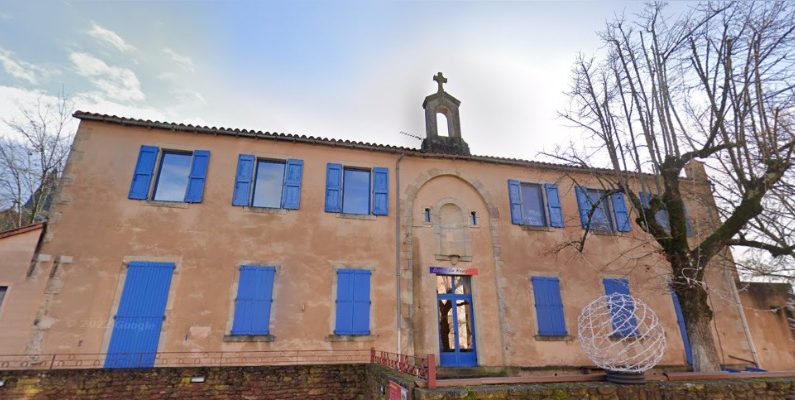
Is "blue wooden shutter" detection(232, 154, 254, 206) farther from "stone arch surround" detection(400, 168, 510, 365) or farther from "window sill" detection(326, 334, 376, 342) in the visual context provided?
"stone arch surround" detection(400, 168, 510, 365)

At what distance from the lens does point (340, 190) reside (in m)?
11.0

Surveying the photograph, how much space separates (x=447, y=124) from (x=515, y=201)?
384cm

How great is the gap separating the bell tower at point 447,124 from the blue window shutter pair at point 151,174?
22.4 feet

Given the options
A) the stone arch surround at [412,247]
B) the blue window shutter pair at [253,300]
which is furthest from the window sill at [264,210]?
the stone arch surround at [412,247]

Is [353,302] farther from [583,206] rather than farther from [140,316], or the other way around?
[583,206]

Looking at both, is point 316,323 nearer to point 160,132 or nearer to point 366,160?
point 366,160

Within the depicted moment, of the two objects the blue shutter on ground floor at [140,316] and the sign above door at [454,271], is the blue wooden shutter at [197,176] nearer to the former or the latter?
the blue shutter on ground floor at [140,316]

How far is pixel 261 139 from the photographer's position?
436 inches

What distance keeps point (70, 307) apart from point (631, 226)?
51.0ft

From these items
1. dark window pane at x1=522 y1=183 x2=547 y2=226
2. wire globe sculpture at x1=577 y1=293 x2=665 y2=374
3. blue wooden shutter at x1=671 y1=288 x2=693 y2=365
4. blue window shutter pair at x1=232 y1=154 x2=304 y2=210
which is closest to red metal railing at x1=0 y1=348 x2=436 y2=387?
wire globe sculpture at x1=577 y1=293 x2=665 y2=374

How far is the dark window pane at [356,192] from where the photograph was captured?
36.2ft

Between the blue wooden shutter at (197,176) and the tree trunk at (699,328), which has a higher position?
the blue wooden shutter at (197,176)

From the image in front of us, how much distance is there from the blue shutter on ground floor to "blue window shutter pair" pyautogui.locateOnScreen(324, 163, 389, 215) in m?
4.26

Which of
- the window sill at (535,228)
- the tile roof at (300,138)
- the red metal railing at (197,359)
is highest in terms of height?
the tile roof at (300,138)
